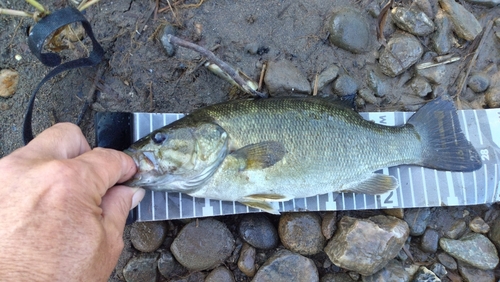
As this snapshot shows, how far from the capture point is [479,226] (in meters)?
3.92

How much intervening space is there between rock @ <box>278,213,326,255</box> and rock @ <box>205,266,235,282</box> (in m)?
0.66

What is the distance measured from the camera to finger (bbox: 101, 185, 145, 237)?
247 centimetres

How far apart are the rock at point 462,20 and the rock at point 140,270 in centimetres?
438

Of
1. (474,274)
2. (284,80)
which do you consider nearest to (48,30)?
(284,80)

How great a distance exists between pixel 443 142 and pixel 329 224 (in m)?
1.49

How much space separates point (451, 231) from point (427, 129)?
123cm

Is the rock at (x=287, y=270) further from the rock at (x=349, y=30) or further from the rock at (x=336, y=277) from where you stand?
the rock at (x=349, y=30)

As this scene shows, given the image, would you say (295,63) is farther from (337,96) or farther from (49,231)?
(49,231)

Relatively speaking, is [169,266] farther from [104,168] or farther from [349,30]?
[349,30]

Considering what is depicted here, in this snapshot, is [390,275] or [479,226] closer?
[390,275]

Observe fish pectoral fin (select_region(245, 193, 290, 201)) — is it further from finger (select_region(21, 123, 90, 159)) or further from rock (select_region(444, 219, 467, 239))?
rock (select_region(444, 219, 467, 239))

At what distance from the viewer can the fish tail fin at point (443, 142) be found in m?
3.70

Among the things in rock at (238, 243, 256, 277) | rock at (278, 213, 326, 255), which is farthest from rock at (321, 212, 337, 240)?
rock at (238, 243, 256, 277)

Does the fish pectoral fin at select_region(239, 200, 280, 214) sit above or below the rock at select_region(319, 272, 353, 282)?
above
